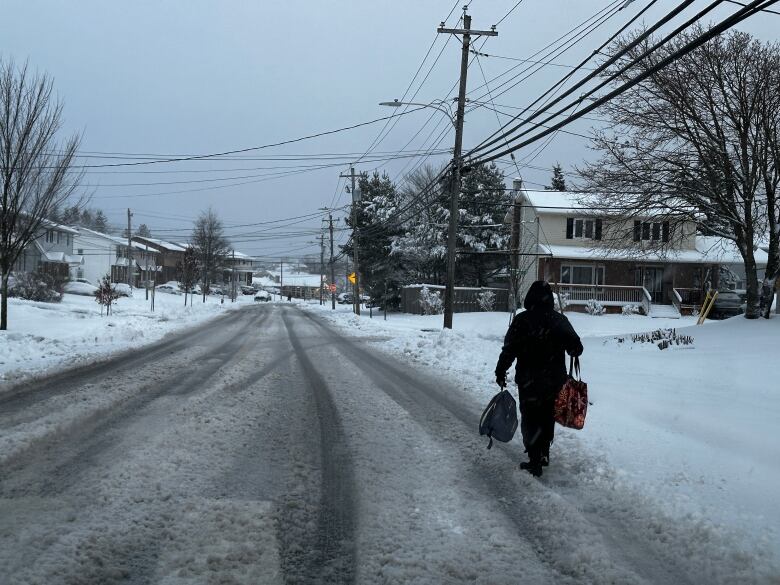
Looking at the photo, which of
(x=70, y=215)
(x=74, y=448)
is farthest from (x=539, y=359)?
(x=70, y=215)

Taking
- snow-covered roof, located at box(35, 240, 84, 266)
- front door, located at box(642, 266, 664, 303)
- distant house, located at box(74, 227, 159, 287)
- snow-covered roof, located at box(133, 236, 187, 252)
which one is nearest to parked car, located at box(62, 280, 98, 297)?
snow-covered roof, located at box(35, 240, 84, 266)

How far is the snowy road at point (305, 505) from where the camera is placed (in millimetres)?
3582

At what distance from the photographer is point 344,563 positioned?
3641mm

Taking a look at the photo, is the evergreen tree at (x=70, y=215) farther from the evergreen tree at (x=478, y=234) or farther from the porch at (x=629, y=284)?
the evergreen tree at (x=478, y=234)

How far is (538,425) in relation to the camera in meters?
5.52

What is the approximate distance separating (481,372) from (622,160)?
26.1 feet

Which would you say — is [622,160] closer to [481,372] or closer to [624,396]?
[481,372]

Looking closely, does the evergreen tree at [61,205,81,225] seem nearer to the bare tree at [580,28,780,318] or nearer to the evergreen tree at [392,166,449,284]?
the bare tree at [580,28,780,318]

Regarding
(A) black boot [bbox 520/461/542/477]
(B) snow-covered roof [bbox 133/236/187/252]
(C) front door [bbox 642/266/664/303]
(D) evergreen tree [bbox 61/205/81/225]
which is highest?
(B) snow-covered roof [bbox 133/236/187/252]

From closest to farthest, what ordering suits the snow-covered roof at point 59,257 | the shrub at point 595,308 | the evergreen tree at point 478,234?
the shrub at point 595,308, the evergreen tree at point 478,234, the snow-covered roof at point 59,257

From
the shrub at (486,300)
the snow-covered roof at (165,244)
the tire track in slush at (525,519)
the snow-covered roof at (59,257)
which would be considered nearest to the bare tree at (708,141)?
the tire track in slush at (525,519)

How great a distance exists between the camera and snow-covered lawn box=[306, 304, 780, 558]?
4.79 metres

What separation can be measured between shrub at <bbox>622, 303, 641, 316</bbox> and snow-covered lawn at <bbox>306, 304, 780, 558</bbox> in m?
15.9

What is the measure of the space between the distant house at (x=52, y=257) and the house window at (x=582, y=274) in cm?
2995
